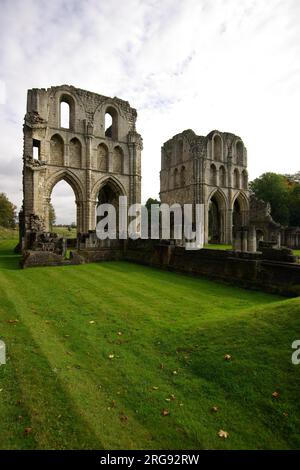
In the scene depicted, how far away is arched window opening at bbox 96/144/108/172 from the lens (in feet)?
80.8

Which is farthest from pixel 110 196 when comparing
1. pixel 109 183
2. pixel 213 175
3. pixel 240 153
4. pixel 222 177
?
pixel 240 153

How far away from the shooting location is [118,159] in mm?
25625

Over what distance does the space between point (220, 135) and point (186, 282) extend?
27368mm

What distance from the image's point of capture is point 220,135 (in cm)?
3238

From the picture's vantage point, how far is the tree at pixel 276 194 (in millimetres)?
42250

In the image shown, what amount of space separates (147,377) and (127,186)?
23085 millimetres

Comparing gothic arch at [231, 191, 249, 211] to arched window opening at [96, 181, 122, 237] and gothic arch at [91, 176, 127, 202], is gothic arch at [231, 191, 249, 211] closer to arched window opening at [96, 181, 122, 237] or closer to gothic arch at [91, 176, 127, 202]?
gothic arch at [91, 176, 127, 202]

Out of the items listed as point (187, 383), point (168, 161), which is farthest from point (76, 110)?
point (187, 383)

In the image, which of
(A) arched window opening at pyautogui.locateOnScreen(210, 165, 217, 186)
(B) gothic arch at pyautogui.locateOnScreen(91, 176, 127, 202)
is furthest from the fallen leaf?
(A) arched window opening at pyautogui.locateOnScreen(210, 165, 217, 186)

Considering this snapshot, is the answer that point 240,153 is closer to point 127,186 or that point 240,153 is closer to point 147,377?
point 127,186

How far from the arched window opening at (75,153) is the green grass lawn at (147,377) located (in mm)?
18406

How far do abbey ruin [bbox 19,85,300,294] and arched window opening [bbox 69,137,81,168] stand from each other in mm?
83

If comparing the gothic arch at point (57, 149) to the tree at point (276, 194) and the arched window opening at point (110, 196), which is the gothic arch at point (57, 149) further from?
the tree at point (276, 194)
